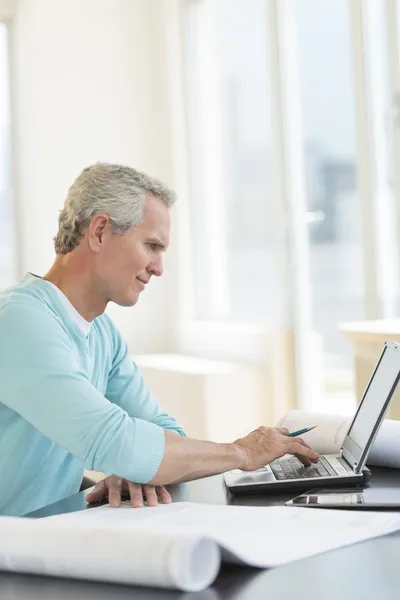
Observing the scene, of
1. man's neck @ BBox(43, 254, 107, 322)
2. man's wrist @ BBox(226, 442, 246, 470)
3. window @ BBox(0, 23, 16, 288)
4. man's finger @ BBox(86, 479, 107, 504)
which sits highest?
window @ BBox(0, 23, 16, 288)

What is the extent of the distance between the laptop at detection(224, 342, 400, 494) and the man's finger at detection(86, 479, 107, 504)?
0.71 feet

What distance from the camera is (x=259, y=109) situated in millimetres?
Result: 4898

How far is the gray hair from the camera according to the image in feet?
6.34

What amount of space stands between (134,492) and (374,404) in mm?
442

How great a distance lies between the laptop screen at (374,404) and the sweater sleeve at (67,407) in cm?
35

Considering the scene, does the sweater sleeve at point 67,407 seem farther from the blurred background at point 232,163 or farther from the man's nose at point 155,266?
the blurred background at point 232,163

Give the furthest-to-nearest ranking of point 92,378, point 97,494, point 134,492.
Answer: point 92,378
point 97,494
point 134,492

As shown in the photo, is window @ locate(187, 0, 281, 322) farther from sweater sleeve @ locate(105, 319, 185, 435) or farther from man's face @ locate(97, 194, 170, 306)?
man's face @ locate(97, 194, 170, 306)

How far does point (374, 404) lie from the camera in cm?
170

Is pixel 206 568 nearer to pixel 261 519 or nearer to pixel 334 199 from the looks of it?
pixel 261 519

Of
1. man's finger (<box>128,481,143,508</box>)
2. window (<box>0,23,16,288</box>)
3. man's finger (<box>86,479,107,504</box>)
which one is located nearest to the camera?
man's finger (<box>128,481,143,508</box>)

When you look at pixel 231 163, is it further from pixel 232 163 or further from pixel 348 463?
pixel 348 463

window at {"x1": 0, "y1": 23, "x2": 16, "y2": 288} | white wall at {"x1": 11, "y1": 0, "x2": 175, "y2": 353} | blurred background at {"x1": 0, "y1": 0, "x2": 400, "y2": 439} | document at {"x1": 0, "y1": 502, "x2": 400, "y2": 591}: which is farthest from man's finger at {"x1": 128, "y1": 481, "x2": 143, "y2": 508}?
window at {"x1": 0, "y1": 23, "x2": 16, "y2": 288}

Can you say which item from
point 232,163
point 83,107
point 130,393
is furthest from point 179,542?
point 83,107
